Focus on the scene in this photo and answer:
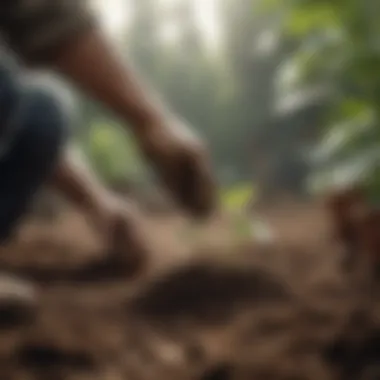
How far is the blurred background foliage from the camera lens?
723 millimetres

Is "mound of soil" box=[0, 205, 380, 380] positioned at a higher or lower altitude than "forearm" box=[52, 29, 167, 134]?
lower

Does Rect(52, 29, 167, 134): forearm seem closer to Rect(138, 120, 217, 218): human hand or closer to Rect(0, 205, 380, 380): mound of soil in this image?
Rect(138, 120, 217, 218): human hand

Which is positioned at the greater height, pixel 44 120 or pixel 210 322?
pixel 44 120

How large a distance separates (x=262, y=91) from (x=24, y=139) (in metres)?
0.25

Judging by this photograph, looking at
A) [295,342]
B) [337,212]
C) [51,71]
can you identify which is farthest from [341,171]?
[51,71]

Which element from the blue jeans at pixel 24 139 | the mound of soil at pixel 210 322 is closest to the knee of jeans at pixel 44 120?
the blue jeans at pixel 24 139

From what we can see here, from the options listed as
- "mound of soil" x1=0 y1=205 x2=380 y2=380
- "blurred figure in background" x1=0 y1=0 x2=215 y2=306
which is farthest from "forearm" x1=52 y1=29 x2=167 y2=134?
"mound of soil" x1=0 y1=205 x2=380 y2=380

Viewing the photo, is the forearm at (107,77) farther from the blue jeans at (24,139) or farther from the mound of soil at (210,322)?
the mound of soil at (210,322)

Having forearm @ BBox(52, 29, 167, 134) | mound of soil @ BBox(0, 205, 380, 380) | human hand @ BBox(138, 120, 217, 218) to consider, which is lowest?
mound of soil @ BBox(0, 205, 380, 380)

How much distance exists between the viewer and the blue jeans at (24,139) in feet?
2.18

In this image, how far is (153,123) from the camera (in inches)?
28.3

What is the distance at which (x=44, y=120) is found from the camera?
0.67m

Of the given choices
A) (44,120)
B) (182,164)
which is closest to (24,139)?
(44,120)

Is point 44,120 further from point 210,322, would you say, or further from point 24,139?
point 210,322
